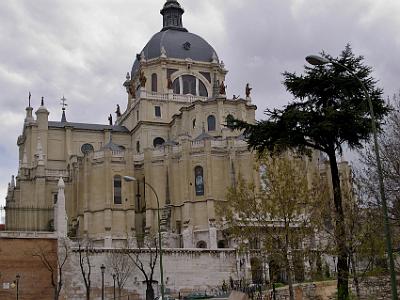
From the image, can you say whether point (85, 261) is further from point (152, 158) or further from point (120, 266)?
A: point (152, 158)

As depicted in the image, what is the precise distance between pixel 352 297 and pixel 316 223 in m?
3.54

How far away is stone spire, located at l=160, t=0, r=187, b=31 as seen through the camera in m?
86.9

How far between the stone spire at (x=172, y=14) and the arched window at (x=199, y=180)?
104 feet

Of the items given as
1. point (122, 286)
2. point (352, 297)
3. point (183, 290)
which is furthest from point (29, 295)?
point (352, 297)

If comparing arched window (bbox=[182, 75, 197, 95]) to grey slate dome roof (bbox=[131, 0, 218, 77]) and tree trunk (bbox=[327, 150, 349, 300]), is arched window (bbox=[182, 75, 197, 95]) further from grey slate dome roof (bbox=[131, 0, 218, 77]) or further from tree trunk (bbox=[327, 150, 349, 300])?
tree trunk (bbox=[327, 150, 349, 300])

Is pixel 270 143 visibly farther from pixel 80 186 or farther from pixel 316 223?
pixel 80 186

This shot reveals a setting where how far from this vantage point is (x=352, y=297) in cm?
2745

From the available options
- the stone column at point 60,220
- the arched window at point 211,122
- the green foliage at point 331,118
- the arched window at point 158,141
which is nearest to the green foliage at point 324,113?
the green foliage at point 331,118

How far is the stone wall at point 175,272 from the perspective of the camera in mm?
44531

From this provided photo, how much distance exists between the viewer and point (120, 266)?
1801 inches

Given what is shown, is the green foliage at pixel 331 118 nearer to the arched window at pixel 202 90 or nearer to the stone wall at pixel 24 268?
the stone wall at pixel 24 268

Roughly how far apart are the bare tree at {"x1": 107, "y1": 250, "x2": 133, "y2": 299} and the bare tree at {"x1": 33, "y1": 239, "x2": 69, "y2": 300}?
3545 mm

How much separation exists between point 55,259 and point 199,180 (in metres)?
20.5

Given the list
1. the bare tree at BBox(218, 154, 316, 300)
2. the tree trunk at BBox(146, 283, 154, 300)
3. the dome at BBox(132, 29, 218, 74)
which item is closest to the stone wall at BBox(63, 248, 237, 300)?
the tree trunk at BBox(146, 283, 154, 300)
